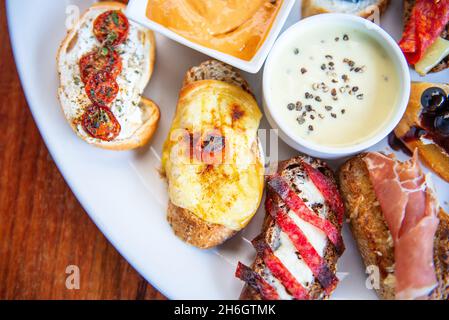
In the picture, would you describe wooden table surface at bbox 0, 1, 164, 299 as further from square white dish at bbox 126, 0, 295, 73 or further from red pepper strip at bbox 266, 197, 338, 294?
square white dish at bbox 126, 0, 295, 73

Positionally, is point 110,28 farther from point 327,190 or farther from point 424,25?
point 424,25

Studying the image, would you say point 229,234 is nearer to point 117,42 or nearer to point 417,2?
point 117,42

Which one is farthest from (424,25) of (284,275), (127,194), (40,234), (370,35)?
(40,234)

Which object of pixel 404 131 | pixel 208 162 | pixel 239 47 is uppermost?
pixel 239 47

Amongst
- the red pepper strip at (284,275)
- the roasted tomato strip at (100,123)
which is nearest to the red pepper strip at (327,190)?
the red pepper strip at (284,275)

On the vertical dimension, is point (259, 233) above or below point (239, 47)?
below

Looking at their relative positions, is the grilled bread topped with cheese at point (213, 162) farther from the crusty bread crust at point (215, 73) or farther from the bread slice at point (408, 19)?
the bread slice at point (408, 19)

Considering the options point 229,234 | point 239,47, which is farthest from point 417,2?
point 229,234
